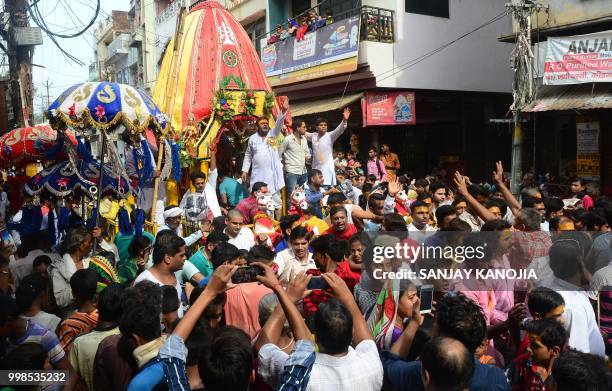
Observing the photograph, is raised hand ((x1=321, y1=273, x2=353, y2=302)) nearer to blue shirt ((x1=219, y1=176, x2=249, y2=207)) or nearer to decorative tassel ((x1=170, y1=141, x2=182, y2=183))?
decorative tassel ((x1=170, y1=141, x2=182, y2=183))

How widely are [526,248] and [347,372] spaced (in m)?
2.36

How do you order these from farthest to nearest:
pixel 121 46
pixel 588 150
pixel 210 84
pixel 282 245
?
pixel 121 46, pixel 588 150, pixel 210 84, pixel 282 245

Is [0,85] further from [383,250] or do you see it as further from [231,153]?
[383,250]

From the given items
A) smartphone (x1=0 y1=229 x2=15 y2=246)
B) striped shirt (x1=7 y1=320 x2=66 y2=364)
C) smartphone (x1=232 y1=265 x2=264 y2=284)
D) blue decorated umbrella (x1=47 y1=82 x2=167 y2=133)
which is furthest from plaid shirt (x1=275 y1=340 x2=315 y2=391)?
smartphone (x1=0 y1=229 x2=15 y2=246)

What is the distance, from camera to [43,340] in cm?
310

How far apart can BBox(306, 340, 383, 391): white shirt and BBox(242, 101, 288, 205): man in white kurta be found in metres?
6.75

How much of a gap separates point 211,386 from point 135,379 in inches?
17.5

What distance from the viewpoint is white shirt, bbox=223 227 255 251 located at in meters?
5.62

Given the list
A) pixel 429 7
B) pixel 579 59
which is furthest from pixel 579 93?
pixel 429 7

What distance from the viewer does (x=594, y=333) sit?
3.11m

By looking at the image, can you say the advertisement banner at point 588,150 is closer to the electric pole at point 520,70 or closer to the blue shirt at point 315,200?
the electric pole at point 520,70

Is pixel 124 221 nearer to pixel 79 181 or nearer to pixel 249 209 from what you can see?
pixel 79 181

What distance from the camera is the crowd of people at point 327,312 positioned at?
7.72 feet

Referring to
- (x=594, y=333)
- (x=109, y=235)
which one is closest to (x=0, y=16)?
(x=109, y=235)
